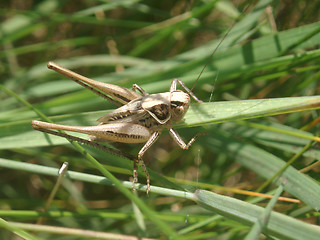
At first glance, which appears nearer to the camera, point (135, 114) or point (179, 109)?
point (179, 109)

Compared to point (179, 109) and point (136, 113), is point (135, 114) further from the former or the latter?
point (179, 109)

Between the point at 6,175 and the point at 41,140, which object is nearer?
the point at 41,140

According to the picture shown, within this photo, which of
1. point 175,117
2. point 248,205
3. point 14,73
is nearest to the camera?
point 248,205

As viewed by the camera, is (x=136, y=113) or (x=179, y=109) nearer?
(x=179, y=109)

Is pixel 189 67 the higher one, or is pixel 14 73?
pixel 14 73

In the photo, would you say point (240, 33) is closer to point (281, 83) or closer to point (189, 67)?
point (189, 67)

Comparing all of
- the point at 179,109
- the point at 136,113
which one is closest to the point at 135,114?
the point at 136,113

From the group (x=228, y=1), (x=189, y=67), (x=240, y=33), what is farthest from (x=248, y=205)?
(x=228, y=1)

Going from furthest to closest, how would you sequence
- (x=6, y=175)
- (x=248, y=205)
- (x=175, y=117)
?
(x=6, y=175) < (x=175, y=117) < (x=248, y=205)
